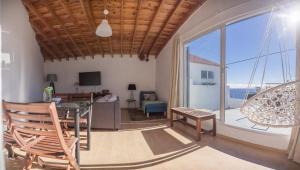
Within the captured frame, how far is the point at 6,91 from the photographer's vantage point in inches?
133

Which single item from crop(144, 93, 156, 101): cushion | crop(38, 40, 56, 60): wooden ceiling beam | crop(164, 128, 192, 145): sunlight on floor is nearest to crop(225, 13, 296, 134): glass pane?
crop(164, 128, 192, 145): sunlight on floor

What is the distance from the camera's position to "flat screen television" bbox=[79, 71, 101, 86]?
8.59 metres

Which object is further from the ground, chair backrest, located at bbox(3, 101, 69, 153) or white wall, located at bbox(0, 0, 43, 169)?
white wall, located at bbox(0, 0, 43, 169)

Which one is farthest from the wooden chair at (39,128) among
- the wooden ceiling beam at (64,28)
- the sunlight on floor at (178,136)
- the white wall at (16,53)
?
the wooden ceiling beam at (64,28)

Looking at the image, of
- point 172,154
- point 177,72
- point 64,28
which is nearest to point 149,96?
point 177,72

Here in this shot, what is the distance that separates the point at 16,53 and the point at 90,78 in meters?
4.52

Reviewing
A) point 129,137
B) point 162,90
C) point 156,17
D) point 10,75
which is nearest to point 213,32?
point 156,17

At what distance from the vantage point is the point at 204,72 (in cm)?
520

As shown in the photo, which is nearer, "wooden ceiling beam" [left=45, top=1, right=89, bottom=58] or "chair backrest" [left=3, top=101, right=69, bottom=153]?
"chair backrest" [left=3, top=101, right=69, bottom=153]

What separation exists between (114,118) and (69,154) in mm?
2620

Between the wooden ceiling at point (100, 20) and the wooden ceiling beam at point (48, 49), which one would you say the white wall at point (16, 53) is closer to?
the wooden ceiling at point (100, 20)

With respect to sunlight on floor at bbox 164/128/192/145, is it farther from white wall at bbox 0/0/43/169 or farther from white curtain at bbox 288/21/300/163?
white wall at bbox 0/0/43/169

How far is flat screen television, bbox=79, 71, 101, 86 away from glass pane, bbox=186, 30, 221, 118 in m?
4.47

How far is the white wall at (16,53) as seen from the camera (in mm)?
3480
